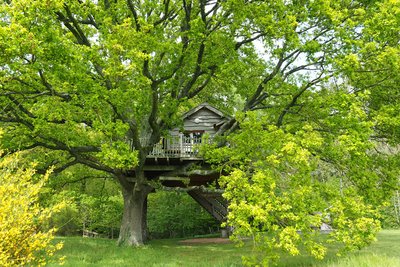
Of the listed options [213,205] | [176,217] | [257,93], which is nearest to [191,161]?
[213,205]

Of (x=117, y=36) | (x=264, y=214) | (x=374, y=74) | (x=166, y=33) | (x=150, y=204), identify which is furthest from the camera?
(x=150, y=204)

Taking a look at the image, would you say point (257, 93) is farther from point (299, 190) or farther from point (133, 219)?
point (133, 219)

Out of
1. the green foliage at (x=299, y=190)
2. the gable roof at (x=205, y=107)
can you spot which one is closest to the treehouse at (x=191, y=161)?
the gable roof at (x=205, y=107)

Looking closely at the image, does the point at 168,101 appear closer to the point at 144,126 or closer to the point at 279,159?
the point at 144,126

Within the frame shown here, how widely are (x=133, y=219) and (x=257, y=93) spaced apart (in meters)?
10.0

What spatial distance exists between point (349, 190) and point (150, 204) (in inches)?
1066

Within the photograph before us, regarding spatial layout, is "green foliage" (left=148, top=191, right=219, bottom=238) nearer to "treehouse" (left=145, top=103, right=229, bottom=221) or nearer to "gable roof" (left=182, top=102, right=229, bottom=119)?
"treehouse" (left=145, top=103, right=229, bottom=221)

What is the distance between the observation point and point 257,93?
17859 millimetres

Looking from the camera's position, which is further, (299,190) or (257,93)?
(257,93)

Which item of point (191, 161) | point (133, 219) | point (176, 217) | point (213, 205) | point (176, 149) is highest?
point (176, 149)

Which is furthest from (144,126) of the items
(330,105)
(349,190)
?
(349,190)

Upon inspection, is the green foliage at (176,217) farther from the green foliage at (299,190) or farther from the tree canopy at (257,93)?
the green foliage at (299,190)

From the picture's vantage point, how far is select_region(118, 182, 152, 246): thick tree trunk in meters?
19.4

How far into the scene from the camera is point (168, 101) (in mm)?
18391
